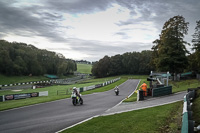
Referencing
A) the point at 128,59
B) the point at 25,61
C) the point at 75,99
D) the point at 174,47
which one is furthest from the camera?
the point at 128,59

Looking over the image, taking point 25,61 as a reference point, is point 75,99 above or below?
below

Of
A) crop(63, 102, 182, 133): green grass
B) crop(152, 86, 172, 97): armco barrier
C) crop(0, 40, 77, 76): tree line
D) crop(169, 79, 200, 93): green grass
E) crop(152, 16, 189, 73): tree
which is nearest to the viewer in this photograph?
crop(63, 102, 182, 133): green grass

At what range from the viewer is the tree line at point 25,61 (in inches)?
3201

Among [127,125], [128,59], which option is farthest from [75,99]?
[128,59]

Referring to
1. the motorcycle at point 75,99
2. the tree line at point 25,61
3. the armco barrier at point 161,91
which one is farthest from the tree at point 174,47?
the tree line at point 25,61

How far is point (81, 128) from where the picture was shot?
8.60 metres

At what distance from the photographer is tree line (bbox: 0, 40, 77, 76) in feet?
267

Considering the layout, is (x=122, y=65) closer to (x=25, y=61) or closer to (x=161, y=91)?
(x=25, y=61)

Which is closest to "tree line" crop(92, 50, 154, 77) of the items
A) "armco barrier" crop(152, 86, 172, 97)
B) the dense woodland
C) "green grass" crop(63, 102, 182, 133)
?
the dense woodland

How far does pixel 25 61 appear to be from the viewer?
91875 millimetres

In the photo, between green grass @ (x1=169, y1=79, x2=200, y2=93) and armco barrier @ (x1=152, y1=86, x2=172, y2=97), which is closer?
armco barrier @ (x1=152, y1=86, x2=172, y2=97)

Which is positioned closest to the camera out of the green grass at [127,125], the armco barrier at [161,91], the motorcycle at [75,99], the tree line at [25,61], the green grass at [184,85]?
the green grass at [127,125]

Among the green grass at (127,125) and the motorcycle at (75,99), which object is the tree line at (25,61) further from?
the green grass at (127,125)

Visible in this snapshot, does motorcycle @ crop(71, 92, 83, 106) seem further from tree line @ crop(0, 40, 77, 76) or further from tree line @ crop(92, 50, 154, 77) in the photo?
tree line @ crop(92, 50, 154, 77)
